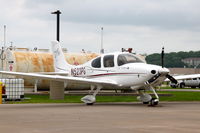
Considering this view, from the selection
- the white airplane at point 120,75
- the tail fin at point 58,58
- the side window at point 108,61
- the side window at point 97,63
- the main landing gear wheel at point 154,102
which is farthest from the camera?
the tail fin at point 58,58

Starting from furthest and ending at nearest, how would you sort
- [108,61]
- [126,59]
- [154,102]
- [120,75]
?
[108,61]
[126,59]
[120,75]
[154,102]

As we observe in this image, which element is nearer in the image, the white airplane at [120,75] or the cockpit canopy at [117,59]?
the white airplane at [120,75]

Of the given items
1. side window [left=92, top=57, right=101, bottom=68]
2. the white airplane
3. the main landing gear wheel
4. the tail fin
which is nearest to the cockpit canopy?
the white airplane

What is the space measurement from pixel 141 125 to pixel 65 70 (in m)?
15.6

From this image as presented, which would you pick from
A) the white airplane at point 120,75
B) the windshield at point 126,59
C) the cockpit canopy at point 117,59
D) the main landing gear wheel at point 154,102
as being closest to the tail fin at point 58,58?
the white airplane at point 120,75

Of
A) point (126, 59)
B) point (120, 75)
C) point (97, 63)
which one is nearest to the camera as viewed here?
point (120, 75)

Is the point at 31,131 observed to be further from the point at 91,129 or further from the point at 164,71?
the point at 164,71

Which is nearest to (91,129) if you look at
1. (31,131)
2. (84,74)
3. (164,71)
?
(31,131)

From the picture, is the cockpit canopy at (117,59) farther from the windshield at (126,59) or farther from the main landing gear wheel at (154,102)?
the main landing gear wheel at (154,102)

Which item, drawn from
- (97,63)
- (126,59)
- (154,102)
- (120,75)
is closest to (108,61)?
(97,63)

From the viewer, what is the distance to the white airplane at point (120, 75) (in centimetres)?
2042

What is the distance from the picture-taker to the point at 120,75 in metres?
21.6

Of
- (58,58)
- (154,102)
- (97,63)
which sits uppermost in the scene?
(58,58)

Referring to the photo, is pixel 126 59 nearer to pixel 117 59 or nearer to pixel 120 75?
pixel 117 59
